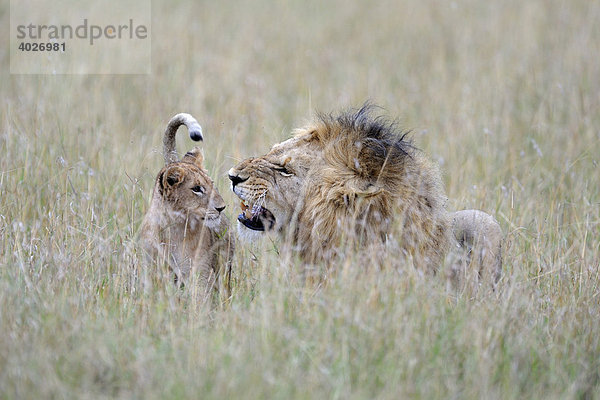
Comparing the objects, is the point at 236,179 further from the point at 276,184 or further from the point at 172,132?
the point at 172,132

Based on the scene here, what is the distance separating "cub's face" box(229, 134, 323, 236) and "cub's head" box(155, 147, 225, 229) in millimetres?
461

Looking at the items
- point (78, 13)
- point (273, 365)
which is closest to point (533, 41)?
point (78, 13)

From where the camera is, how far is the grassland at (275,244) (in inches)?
130

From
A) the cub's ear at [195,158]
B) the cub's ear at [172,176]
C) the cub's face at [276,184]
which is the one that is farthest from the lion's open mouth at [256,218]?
the cub's ear at [195,158]

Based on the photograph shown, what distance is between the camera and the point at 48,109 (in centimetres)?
705

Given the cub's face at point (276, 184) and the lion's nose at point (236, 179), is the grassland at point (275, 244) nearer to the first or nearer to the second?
the cub's face at point (276, 184)

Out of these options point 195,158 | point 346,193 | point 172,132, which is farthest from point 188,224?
point 346,193

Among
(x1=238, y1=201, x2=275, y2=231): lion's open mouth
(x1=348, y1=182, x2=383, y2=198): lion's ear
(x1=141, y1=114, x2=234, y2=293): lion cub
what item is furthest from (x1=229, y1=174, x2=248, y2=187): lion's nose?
(x1=348, y1=182, x2=383, y2=198): lion's ear

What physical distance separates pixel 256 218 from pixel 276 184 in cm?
22

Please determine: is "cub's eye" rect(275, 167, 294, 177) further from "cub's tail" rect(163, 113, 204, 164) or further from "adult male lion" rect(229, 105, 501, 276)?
"cub's tail" rect(163, 113, 204, 164)

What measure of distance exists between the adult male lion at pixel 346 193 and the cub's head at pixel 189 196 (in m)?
0.45

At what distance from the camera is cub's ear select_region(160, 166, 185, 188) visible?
4.59 meters

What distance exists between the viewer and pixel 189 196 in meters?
4.68

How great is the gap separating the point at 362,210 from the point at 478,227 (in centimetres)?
88
